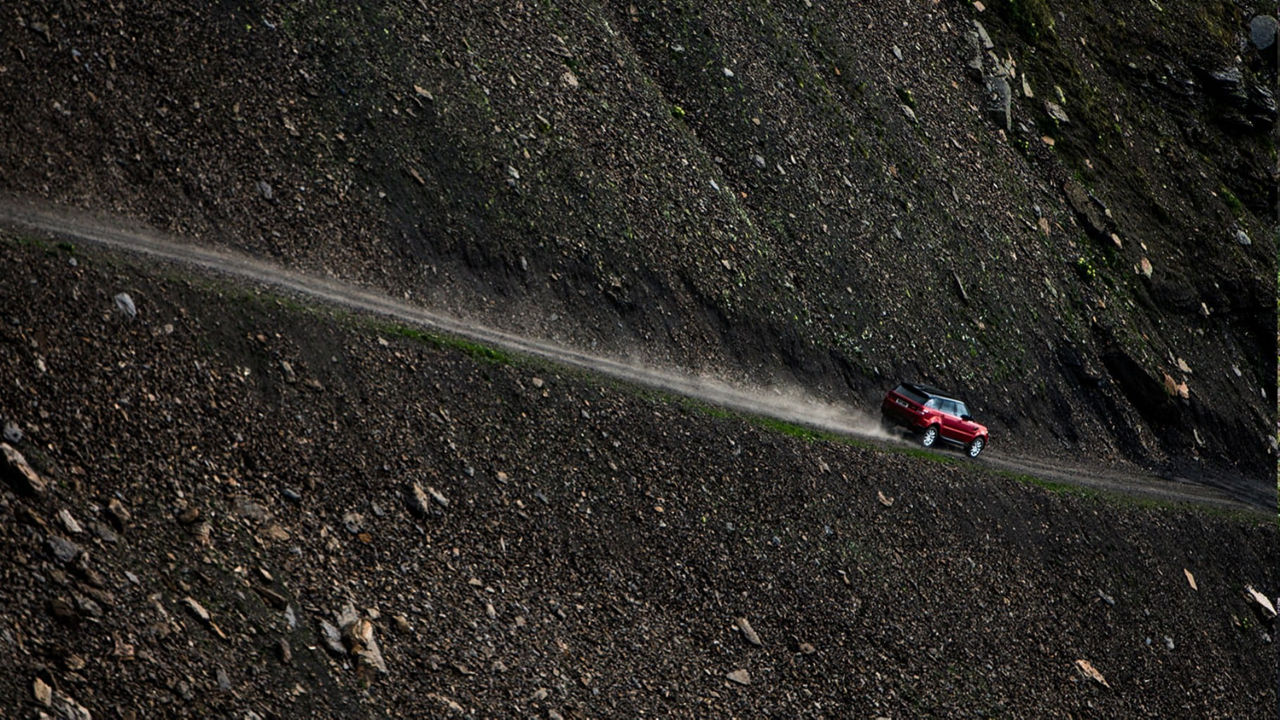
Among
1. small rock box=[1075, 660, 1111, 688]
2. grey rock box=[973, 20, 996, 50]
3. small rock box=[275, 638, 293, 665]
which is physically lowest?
Answer: small rock box=[1075, 660, 1111, 688]

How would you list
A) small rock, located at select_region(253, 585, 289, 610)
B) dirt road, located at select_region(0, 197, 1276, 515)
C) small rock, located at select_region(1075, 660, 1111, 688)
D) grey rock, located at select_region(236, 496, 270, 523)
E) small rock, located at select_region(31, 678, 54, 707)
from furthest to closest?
small rock, located at select_region(1075, 660, 1111, 688)
dirt road, located at select_region(0, 197, 1276, 515)
grey rock, located at select_region(236, 496, 270, 523)
small rock, located at select_region(253, 585, 289, 610)
small rock, located at select_region(31, 678, 54, 707)

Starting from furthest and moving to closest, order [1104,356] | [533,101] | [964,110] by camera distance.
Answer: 1. [964,110]
2. [1104,356]
3. [533,101]

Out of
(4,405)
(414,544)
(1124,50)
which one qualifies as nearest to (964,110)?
(1124,50)

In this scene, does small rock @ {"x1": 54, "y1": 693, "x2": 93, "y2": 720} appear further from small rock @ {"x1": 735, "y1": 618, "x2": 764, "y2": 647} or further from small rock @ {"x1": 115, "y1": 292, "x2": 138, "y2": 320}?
small rock @ {"x1": 735, "y1": 618, "x2": 764, "y2": 647}

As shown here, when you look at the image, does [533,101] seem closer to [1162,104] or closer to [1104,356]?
[1104,356]

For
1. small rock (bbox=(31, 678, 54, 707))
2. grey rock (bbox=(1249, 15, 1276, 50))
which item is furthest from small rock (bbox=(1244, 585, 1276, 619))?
grey rock (bbox=(1249, 15, 1276, 50))

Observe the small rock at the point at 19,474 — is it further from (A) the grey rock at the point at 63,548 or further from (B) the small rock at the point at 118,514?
(B) the small rock at the point at 118,514
